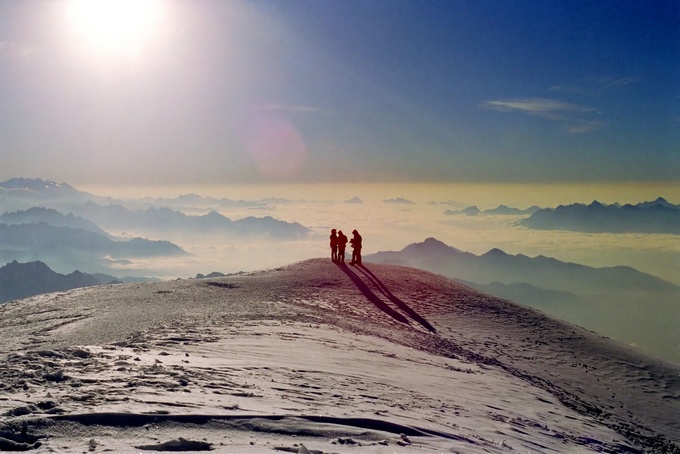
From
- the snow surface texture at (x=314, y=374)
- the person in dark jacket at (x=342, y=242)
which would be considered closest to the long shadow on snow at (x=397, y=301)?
the snow surface texture at (x=314, y=374)

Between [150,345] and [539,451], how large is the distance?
9.10m

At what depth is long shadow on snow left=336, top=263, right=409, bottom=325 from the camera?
23.1 meters

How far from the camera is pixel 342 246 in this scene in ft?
107

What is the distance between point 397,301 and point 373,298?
1450mm

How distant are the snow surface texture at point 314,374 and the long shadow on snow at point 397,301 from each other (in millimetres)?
129

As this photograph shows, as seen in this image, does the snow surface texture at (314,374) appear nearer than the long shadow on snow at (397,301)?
Yes

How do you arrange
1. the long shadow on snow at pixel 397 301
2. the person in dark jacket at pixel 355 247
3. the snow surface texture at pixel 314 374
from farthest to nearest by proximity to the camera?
the person in dark jacket at pixel 355 247 < the long shadow on snow at pixel 397 301 < the snow surface texture at pixel 314 374

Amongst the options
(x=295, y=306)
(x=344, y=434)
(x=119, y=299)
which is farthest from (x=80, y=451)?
(x=119, y=299)

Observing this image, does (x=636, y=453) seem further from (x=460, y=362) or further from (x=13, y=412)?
(x=13, y=412)

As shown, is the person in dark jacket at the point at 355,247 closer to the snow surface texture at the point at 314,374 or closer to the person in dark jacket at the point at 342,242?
the person in dark jacket at the point at 342,242

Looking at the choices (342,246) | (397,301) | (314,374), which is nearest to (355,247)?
(342,246)

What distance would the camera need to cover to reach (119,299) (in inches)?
867

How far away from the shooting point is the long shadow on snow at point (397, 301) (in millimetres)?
23078

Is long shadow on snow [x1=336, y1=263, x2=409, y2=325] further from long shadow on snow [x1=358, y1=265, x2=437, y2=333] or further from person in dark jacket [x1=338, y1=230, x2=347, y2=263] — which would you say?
person in dark jacket [x1=338, y1=230, x2=347, y2=263]
